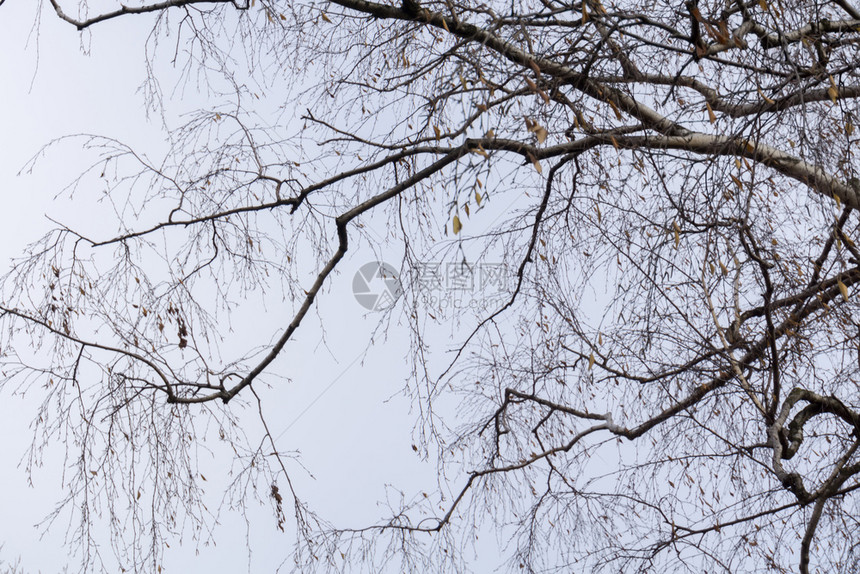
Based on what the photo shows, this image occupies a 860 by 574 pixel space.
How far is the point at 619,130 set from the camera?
9.74 ft

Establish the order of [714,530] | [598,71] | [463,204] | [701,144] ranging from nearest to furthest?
[463,204], [598,71], [714,530], [701,144]

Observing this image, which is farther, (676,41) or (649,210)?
(649,210)

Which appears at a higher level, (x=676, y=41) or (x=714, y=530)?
(x=676, y=41)

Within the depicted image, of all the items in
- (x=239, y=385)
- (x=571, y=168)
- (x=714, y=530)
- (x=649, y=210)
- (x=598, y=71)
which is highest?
(x=571, y=168)

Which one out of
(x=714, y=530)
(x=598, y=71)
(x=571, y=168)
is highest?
(x=571, y=168)

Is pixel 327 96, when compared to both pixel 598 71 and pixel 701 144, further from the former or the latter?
pixel 701 144

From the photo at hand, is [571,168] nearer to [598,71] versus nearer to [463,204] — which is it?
[598,71]

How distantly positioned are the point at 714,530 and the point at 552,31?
201 cm

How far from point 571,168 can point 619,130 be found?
0.38 meters

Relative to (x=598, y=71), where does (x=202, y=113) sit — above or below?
above

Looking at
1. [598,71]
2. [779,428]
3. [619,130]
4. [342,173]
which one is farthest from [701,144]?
[342,173]

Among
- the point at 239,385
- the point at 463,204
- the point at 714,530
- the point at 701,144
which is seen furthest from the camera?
the point at 701,144

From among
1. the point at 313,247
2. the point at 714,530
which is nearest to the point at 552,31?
the point at 313,247

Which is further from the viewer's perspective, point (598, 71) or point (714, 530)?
point (714, 530)
